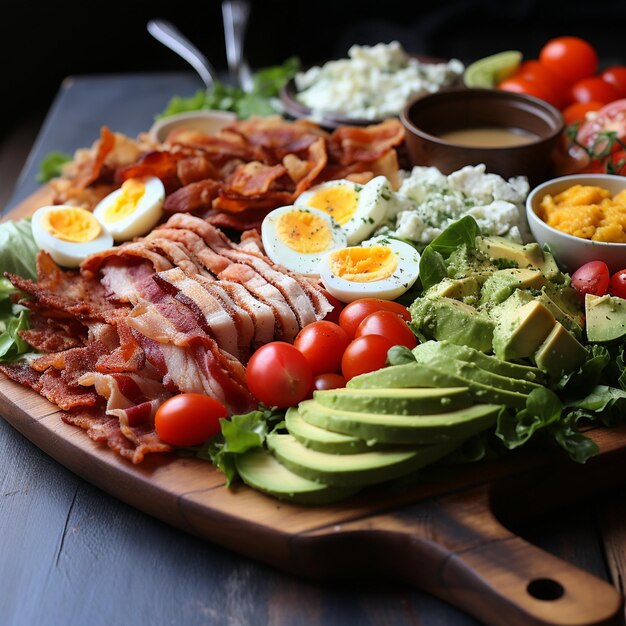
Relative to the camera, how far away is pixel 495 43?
7.07 m

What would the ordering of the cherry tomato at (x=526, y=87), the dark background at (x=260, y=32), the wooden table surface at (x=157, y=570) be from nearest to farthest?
the wooden table surface at (x=157, y=570) < the cherry tomato at (x=526, y=87) < the dark background at (x=260, y=32)

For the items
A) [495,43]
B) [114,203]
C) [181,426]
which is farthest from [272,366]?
[495,43]

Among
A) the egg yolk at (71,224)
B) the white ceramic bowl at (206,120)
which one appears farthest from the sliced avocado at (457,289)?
the white ceramic bowl at (206,120)

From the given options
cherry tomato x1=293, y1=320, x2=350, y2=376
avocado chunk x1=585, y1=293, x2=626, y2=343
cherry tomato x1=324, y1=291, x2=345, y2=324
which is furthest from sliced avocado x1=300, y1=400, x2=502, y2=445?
cherry tomato x1=324, y1=291, x2=345, y2=324

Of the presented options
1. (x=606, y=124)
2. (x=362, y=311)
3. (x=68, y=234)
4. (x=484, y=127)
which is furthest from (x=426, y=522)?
(x=606, y=124)

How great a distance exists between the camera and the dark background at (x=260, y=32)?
7059 mm

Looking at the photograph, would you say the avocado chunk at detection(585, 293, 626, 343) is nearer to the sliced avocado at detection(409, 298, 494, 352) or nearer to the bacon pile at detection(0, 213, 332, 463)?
the sliced avocado at detection(409, 298, 494, 352)

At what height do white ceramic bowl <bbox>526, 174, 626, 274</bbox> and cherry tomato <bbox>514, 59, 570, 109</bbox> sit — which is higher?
white ceramic bowl <bbox>526, 174, 626, 274</bbox>

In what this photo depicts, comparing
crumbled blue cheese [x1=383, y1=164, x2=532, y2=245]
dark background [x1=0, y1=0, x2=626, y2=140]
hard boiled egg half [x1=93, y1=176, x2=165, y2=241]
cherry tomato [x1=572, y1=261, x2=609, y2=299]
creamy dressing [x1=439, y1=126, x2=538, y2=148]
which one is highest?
hard boiled egg half [x1=93, y1=176, x2=165, y2=241]

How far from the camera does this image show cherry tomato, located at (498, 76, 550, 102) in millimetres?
4922

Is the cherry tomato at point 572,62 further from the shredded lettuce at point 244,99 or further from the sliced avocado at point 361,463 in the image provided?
the sliced avocado at point 361,463

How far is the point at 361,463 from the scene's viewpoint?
92.7 inches

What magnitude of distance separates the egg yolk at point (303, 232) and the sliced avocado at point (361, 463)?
1272 millimetres

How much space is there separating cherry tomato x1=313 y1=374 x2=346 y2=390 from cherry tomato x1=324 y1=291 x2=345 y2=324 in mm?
425
